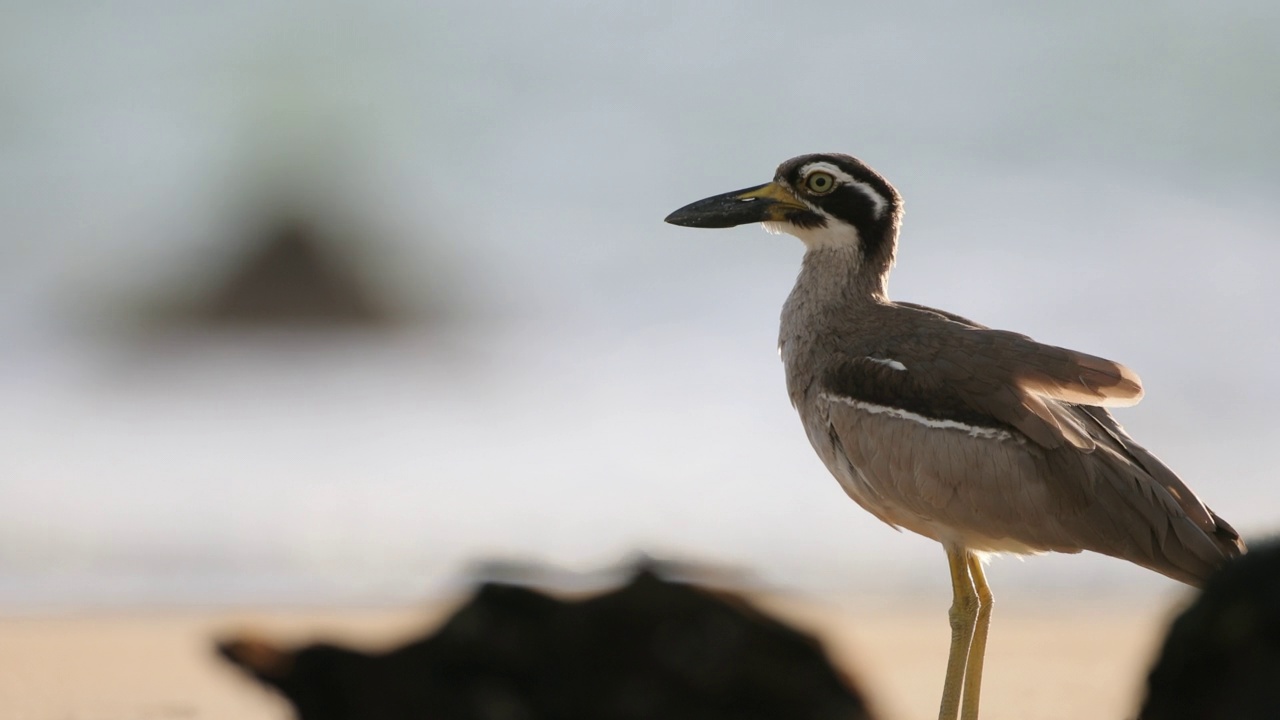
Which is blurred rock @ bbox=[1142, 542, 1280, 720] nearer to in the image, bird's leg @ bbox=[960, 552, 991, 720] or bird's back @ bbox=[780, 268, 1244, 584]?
bird's back @ bbox=[780, 268, 1244, 584]

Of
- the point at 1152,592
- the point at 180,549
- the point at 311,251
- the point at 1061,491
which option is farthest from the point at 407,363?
the point at 1061,491

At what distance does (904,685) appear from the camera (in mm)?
8484

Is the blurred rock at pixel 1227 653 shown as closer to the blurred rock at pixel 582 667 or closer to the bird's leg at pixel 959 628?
Result: the blurred rock at pixel 582 667

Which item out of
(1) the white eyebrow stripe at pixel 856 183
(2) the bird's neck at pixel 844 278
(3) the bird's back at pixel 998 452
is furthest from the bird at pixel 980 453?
(1) the white eyebrow stripe at pixel 856 183

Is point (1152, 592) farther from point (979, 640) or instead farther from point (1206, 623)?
point (1206, 623)

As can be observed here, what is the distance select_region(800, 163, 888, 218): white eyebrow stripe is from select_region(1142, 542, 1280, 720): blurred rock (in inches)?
180

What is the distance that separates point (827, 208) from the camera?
25.6ft

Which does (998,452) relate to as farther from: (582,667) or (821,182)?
(582,667)

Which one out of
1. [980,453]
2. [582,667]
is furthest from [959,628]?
[582,667]

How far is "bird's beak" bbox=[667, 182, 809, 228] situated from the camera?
7898 mm

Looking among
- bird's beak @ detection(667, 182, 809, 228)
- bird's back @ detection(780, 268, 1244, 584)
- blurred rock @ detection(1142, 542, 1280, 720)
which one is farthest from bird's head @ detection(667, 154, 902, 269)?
blurred rock @ detection(1142, 542, 1280, 720)

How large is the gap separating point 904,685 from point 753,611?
4733 mm

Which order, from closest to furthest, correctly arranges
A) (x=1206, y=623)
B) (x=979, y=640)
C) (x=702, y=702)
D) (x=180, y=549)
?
(x=1206, y=623)
(x=702, y=702)
(x=979, y=640)
(x=180, y=549)

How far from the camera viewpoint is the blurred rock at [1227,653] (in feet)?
10.3
